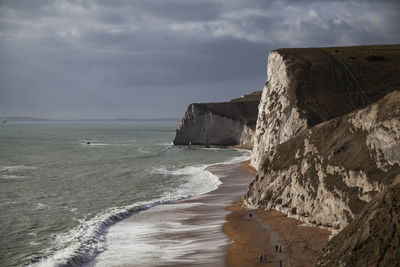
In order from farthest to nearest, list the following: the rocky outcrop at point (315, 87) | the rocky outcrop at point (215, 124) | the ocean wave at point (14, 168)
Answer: the rocky outcrop at point (215, 124) → the ocean wave at point (14, 168) → the rocky outcrop at point (315, 87)

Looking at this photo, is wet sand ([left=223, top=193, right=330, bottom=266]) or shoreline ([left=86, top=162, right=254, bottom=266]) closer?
wet sand ([left=223, top=193, right=330, bottom=266])

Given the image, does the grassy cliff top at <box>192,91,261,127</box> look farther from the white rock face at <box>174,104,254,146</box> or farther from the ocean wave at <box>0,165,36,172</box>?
the ocean wave at <box>0,165,36,172</box>

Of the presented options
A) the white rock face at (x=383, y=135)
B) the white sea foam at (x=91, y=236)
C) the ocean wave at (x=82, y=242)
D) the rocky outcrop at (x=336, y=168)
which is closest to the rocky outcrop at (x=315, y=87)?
the white sea foam at (x=91, y=236)

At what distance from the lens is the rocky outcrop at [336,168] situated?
22984 mm

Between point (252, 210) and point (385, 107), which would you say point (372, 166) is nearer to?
point (385, 107)

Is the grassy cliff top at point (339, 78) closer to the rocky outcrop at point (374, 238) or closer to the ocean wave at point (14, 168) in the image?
the rocky outcrop at point (374, 238)

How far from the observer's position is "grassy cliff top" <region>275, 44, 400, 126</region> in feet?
172

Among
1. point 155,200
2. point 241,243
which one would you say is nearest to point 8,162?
point 155,200

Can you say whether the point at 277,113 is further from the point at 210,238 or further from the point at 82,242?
the point at 82,242

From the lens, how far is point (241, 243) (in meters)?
24.5

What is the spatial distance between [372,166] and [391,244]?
34.3 feet

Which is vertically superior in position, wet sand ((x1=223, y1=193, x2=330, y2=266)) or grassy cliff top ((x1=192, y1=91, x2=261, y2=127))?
grassy cliff top ((x1=192, y1=91, x2=261, y2=127))

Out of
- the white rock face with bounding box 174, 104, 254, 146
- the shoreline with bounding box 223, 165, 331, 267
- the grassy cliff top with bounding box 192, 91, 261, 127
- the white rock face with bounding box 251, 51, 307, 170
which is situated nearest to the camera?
the shoreline with bounding box 223, 165, 331, 267

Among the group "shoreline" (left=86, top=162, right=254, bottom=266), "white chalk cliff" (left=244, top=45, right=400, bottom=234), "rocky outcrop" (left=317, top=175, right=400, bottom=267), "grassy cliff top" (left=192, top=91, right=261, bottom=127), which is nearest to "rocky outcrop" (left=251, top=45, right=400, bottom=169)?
"white chalk cliff" (left=244, top=45, right=400, bottom=234)
